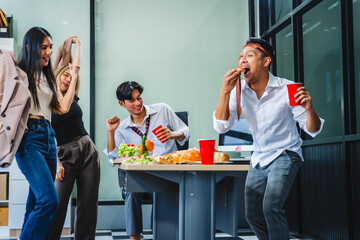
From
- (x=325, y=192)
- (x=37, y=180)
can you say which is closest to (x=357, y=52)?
(x=325, y=192)

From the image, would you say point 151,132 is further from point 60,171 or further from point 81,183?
point 60,171

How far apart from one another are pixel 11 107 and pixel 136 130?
1.41m

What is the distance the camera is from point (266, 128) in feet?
8.18

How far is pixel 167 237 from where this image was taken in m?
3.07

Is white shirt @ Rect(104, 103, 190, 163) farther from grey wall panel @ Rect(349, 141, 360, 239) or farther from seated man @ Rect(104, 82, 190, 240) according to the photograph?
grey wall panel @ Rect(349, 141, 360, 239)

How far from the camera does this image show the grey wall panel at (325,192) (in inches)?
153

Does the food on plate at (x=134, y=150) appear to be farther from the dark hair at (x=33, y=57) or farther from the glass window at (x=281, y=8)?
the glass window at (x=281, y=8)

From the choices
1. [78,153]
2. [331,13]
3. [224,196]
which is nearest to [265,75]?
[224,196]

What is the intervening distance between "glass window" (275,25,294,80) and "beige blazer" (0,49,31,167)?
125 inches

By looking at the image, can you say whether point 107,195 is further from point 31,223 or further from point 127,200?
point 31,223

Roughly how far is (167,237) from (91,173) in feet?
2.47

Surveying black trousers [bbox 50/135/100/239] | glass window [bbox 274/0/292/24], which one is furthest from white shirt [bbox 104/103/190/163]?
glass window [bbox 274/0/292/24]

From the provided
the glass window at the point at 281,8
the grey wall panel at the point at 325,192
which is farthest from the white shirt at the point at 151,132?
the glass window at the point at 281,8

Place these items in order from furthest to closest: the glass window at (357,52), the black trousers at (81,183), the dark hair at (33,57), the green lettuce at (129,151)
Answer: the glass window at (357,52)
the black trousers at (81,183)
the green lettuce at (129,151)
the dark hair at (33,57)
